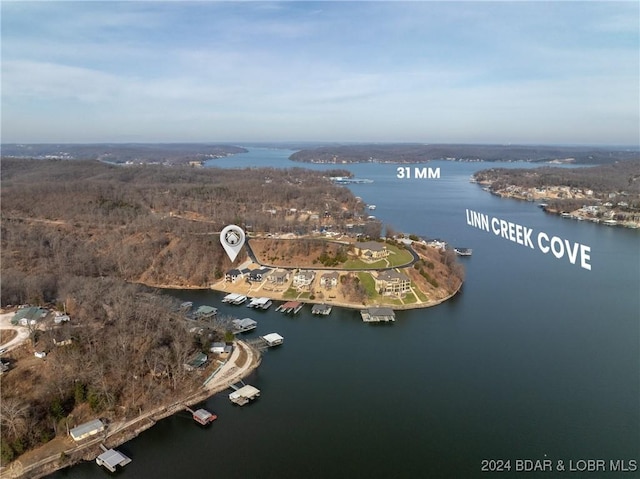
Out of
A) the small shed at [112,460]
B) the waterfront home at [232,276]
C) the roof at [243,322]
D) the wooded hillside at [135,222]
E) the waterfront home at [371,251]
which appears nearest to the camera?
the small shed at [112,460]

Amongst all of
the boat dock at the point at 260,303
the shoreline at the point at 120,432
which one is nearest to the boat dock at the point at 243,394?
the shoreline at the point at 120,432

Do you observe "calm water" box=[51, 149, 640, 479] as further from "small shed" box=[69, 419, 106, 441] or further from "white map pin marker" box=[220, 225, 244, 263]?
"white map pin marker" box=[220, 225, 244, 263]

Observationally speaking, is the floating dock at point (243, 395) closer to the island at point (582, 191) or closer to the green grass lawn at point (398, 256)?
the green grass lawn at point (398, 256)

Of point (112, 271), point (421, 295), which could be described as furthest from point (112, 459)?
point (112, 271)

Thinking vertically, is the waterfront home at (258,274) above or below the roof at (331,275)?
below

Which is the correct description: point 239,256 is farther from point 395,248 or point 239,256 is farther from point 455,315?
point 455,315

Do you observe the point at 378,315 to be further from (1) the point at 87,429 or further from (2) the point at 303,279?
(1) the point at 87,429
